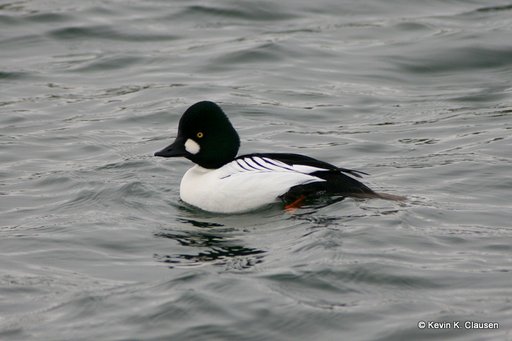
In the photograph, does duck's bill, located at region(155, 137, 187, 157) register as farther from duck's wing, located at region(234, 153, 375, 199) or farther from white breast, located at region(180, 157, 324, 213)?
duck's wing, located at region(234, 153, 375, 199)

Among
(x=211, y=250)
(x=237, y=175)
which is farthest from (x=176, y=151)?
(x=211, y=250)

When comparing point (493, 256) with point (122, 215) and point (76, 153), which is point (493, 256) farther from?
point (76, 153)

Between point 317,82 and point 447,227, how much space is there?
20.0 ft

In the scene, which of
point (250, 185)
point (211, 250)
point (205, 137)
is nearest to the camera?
point (211, 250)

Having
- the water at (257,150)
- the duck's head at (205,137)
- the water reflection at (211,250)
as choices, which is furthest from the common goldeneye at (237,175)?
the water reflection at (211,250)

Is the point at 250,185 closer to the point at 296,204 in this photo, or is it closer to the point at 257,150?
the point at 296,204

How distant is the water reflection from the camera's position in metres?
8.20

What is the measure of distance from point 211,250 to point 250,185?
41.2 inches

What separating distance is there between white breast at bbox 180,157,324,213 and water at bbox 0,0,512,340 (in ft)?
0.39

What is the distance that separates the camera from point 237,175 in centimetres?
954

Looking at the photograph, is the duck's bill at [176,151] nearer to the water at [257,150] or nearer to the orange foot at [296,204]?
the water at [257,150]

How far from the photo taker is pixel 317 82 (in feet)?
48.4

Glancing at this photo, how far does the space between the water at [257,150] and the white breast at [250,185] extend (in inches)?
4.7

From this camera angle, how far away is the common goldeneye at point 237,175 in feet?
30.9
